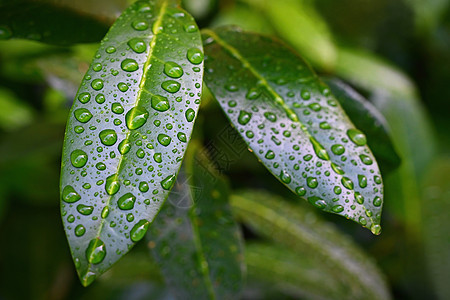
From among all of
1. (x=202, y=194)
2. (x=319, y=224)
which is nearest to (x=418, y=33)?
(x=319, y=224)

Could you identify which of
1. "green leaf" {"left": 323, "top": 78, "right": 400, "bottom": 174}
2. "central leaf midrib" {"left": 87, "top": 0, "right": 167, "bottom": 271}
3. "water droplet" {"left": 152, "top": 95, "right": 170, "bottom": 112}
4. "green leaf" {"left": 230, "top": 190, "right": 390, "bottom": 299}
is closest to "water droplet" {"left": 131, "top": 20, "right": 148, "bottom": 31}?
"central leaf midrib" {"left": 87, "top": 0, "right": 167, "bottom": 271}

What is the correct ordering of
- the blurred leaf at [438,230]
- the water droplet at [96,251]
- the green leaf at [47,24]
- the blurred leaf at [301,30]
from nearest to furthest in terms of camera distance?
1. the water droplet at [96,251]
2. the green leaf at [47,24]
3. the blurred leaf at [438,230]
4. the blurred leaf at [301,30]

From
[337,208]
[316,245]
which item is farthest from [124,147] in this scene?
[316,245]

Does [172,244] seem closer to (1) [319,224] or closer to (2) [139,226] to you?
(2) [139,226]

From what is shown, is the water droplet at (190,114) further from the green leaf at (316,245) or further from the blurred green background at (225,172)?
the green leaf at (316,245)

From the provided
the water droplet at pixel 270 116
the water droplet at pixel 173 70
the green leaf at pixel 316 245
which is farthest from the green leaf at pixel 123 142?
the green leaf at pixel 316 245

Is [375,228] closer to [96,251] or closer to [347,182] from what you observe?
[347,182]
